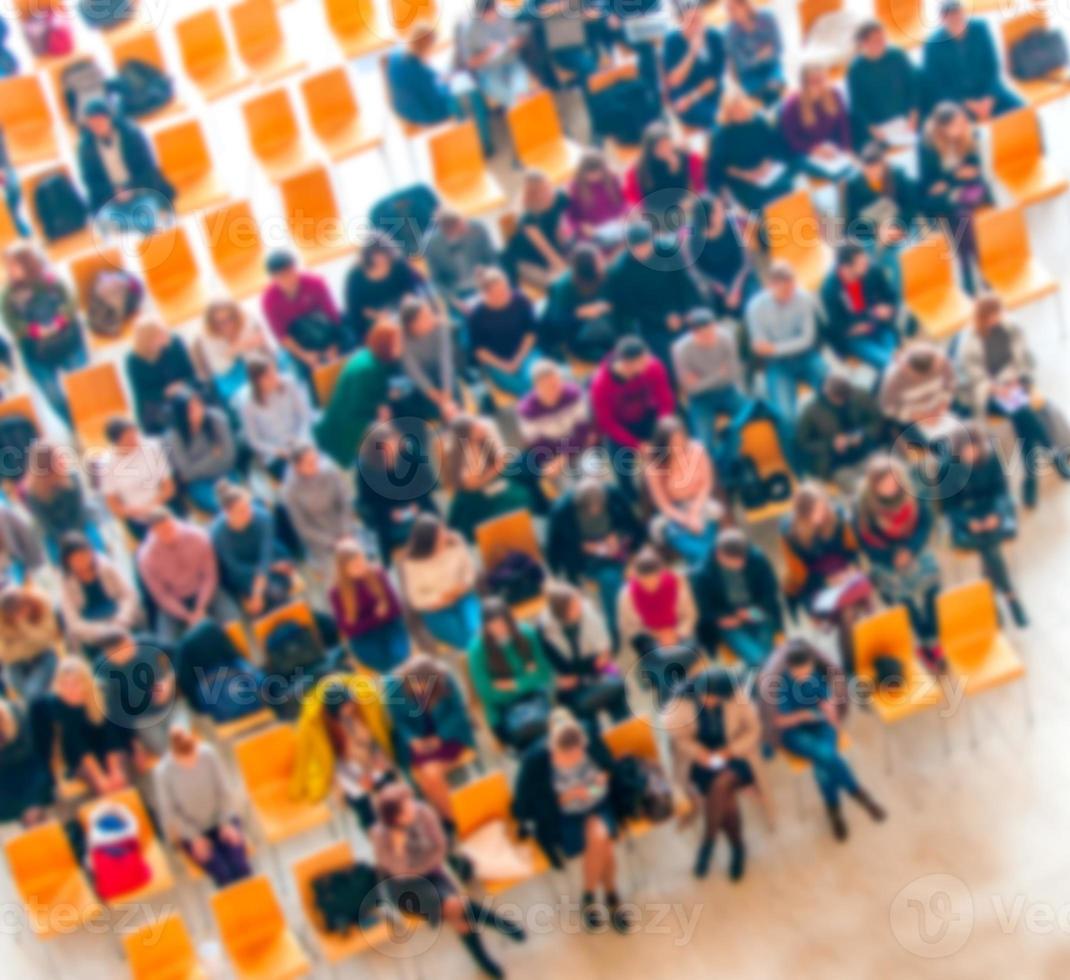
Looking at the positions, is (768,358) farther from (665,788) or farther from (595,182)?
(665,788)

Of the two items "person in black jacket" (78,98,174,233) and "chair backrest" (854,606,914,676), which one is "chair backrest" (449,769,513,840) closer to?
"chair backrest" (854,606,914,676)

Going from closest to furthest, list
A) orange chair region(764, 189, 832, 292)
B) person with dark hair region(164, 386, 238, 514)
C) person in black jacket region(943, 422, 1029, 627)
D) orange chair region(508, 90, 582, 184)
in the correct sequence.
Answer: person in black jacket region(943, 422, 1029, 627) < person with dark hair region(164, 386, 238, 514) < orange chair region(764, 189, 832, 292) < orange chair region(508, 90, 582, 184)

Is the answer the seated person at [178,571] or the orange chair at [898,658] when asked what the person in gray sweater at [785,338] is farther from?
the seated person at [178,571]

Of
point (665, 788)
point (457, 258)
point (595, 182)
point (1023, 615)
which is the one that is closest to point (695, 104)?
point (595, 182)

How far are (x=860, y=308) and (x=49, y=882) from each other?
433 centimetres

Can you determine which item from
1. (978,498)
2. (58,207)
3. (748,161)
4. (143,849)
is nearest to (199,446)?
(58,207)

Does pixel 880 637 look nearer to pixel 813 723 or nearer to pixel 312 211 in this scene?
pixel 813 723

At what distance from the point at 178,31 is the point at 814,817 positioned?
529 cm

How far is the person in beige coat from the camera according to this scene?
8141 mm

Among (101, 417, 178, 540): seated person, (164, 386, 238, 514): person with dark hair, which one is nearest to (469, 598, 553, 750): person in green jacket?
(164, 386, 238, 514): person with dark hair

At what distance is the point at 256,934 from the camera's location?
8.00 meters

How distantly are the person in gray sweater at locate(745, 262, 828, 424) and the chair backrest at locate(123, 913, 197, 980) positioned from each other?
3.45m

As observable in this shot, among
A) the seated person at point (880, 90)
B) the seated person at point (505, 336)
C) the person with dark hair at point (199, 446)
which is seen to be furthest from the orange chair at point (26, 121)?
the seated person at point (880, 90)

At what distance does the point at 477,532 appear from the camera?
347 inches
